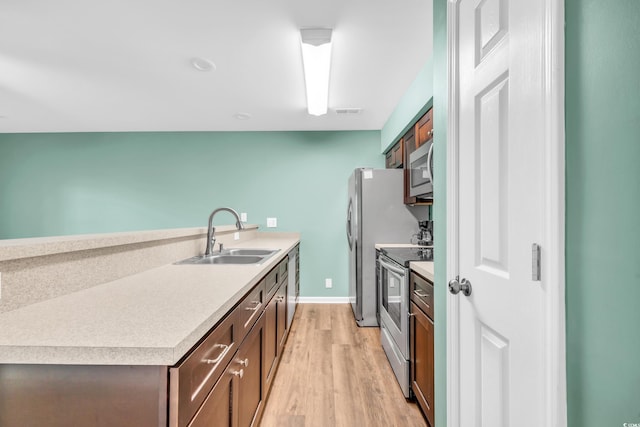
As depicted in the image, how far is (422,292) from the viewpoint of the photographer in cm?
166

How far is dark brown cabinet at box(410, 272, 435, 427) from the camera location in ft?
4.99

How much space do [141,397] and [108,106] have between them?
361 centimetres

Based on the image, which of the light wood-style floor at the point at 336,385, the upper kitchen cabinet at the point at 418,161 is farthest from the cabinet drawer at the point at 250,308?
the upper kitchen cabinet at the point at 418,161

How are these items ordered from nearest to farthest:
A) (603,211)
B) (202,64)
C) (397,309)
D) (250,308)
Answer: (603,211), (250,308), (397,309), (202,64)

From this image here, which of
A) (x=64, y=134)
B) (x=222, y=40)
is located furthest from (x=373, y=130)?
(x=64, y=134)

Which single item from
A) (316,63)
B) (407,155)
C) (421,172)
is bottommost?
(421,172)

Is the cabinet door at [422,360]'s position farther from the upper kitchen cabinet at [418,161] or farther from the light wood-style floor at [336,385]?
the upper kitchen cabinet at [418,161]

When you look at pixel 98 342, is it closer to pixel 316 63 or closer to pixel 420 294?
pixel 420 294

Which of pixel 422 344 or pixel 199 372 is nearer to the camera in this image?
pixel 199 372

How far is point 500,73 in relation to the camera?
0.89 meters

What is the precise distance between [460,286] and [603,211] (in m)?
0.61

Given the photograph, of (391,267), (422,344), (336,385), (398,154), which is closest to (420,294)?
(422,344)

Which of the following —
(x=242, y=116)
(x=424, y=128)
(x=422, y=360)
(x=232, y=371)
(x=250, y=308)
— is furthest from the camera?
(x=242, y=116)

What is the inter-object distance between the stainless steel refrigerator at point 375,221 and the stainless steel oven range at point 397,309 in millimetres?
422
